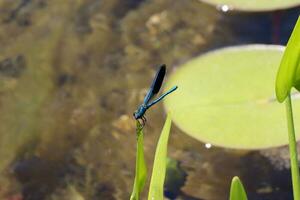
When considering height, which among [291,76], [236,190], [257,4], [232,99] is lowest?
[232,99]

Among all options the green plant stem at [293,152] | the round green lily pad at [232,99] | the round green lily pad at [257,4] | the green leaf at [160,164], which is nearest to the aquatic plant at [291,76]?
the green plant stem at [293,152]

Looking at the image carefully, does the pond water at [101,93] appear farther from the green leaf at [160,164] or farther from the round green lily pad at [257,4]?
the green leaf at [160,164]

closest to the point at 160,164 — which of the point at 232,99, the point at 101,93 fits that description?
the point at 232,99

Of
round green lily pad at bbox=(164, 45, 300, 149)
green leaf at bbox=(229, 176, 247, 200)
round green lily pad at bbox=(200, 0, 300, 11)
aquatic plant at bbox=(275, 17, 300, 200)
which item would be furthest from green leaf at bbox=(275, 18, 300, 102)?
round green lily pad at bbox=(200, 0, 300, 11)

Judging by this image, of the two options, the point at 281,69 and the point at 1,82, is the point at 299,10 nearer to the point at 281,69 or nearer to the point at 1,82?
the point at 1,82

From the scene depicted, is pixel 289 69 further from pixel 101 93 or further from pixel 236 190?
pixel 101 93

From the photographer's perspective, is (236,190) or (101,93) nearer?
(236,190)
